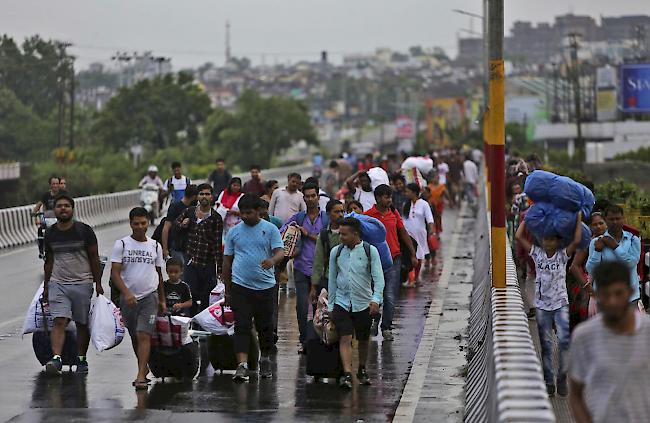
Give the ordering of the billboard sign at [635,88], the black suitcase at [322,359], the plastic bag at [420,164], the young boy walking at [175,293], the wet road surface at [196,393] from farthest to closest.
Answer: the billboard sign at [635,88] < the plastic bag at [420,164] < the young boy walking at [175,293] < the black suitcase at [322,359] < the wet road surface at [196,393]

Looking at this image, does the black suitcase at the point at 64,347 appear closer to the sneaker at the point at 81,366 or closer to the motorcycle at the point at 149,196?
the sneaker at the point at 81,366

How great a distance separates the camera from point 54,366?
1438 cm

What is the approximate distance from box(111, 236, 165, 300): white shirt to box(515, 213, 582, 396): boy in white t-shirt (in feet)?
10.4

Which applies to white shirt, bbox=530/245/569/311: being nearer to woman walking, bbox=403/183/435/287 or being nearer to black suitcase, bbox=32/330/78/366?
black suitcase, bbox=32/330/78/366

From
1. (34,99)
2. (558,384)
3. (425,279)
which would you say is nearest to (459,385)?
(558,384)

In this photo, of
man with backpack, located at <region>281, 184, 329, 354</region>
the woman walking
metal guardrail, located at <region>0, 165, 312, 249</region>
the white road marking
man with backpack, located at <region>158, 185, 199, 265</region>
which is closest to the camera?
the white road marking

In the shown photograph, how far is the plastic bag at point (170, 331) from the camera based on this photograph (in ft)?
46.2

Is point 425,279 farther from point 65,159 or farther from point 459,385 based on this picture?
point 65,159

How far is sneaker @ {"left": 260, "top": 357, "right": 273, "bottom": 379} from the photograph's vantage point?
47.3 ft

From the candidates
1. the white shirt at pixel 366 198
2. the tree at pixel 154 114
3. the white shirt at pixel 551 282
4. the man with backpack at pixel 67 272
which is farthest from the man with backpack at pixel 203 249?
the tree at pixel 154 114

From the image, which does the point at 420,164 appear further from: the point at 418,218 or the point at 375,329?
the point at 375,329

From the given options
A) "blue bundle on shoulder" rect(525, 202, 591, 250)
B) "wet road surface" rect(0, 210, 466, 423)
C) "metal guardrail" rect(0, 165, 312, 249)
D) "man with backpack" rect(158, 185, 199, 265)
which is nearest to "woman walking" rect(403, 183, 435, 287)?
"man with backpack" rect(158, 185, 199, 265)

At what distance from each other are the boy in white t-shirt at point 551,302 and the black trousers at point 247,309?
94.6 inches

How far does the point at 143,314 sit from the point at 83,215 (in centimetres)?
2582
